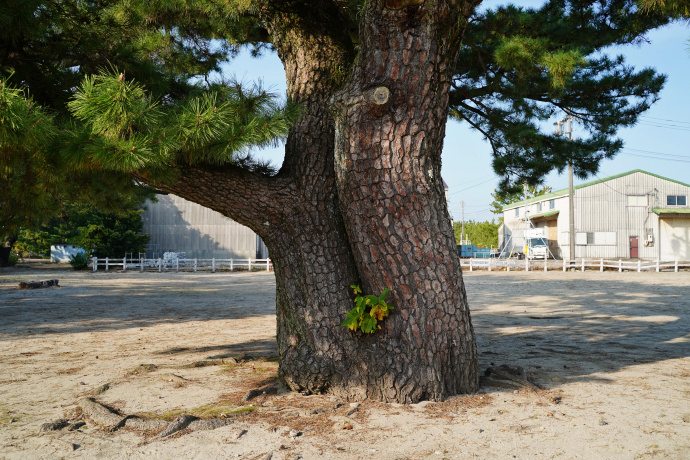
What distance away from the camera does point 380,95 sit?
12.8ft

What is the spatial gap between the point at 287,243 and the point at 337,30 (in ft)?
7.04

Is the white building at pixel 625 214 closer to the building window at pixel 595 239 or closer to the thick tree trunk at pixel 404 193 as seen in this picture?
the building window at pixel 595 239

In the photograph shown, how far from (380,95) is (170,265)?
27994mm

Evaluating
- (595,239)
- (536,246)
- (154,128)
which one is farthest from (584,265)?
(154,128)

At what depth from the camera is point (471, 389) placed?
428 cm

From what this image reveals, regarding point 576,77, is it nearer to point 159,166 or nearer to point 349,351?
point 349,351

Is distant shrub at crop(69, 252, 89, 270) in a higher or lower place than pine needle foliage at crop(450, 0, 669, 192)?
lower

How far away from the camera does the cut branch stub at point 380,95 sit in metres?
3.90

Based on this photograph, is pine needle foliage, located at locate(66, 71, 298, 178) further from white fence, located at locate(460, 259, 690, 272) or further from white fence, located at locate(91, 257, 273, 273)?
white fence, located at locate(91, 257, 273, 273)

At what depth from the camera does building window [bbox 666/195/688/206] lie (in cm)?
3381

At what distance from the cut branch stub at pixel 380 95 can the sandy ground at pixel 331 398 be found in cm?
226

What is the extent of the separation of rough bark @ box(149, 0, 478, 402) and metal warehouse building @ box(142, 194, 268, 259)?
31401 millimetres

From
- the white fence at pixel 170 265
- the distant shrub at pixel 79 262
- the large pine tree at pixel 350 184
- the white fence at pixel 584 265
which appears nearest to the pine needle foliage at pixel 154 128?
the large pine tree at pixel 350 184

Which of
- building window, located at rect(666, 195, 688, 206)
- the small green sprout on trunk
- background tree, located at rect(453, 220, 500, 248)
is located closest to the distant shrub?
the small green sprout on trunk
